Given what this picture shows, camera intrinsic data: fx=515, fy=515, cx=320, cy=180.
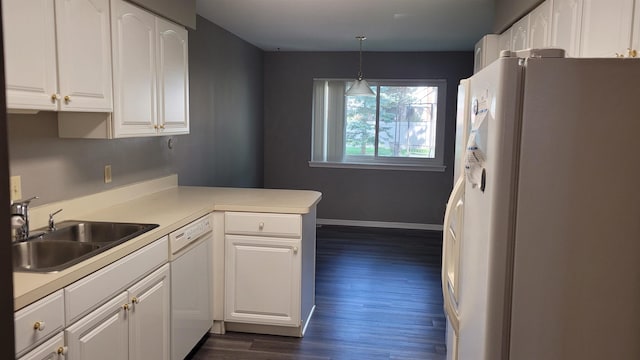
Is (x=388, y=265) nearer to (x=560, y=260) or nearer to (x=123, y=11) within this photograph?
(x=123, y=11)

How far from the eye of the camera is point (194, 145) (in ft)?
14.9

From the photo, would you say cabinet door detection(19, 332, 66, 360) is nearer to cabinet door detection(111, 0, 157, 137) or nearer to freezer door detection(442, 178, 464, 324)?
cabinet door detection(111, 0, 157, 137)

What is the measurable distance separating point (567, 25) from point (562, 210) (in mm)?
1365

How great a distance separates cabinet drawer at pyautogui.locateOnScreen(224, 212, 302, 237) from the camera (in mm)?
3221

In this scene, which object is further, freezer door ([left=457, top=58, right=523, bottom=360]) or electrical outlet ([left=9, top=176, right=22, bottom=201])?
electrical outlet ([left=9, top=176, right=22, bottom=201])

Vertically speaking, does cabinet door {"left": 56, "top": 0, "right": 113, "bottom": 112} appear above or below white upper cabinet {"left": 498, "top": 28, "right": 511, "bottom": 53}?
below

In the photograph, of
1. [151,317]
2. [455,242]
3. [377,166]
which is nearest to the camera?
[455,242]

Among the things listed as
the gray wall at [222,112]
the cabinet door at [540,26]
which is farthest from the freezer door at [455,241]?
the gray wall at [222,112]

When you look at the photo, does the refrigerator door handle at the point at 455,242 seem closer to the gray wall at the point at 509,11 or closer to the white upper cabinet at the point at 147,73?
the gray wall at the point at 509,11

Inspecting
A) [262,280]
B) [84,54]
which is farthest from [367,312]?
[84,54]

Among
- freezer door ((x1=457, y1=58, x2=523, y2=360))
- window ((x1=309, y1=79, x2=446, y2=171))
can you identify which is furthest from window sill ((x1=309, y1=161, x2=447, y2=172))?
freezer door ((x1=457, y1=58, x2=523, y2=360))

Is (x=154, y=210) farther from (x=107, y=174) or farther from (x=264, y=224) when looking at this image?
(x=264, y=224)

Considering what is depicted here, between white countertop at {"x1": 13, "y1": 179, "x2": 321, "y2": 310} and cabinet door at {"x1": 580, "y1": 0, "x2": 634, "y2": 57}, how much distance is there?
1.79 m

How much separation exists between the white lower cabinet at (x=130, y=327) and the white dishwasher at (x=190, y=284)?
10 cm
